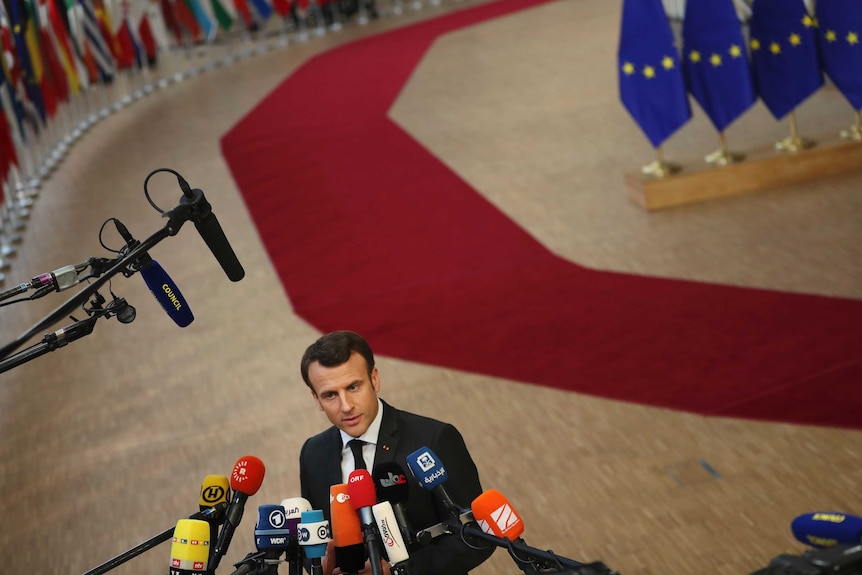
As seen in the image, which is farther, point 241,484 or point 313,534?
point 241,484

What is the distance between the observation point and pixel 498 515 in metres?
2.42

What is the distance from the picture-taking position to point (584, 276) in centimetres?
665

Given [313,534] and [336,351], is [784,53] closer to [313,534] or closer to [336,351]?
[336,351]

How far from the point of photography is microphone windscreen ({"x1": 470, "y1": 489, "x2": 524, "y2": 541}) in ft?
7.93

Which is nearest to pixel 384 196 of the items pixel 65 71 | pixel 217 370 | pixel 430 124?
pixel 430 124

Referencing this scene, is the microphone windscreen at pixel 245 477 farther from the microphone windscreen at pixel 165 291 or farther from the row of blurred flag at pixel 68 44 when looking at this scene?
the row of blurred flag at pixel 68 44

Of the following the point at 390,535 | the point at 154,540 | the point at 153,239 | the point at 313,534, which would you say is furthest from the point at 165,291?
the point at 390,535

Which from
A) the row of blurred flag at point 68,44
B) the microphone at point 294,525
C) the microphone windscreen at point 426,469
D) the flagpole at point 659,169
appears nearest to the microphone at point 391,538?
the microphone windscreen at point 426,469

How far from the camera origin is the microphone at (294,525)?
8.53 feet

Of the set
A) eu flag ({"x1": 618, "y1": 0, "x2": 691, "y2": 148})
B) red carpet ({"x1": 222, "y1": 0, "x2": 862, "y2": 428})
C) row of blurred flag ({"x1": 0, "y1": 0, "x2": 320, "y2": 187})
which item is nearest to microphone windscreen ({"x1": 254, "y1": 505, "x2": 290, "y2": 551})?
red carpet ({"x1": 222, "y1": 0, "x2": 862, "y2": 428})

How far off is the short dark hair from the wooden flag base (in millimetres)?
5103

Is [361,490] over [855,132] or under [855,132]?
over

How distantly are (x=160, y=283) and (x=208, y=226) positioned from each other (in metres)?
0.26

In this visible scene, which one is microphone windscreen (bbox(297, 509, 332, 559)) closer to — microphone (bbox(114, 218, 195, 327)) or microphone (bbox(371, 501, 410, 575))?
microphone (bbox(371, 501, 410, 575))
